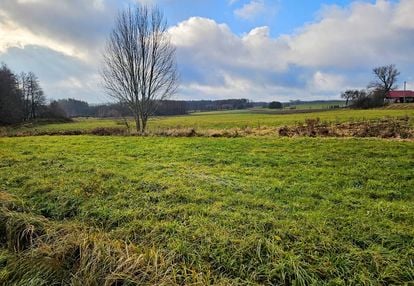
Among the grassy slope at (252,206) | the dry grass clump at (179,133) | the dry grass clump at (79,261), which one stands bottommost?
the dry grass clump at (79,261)

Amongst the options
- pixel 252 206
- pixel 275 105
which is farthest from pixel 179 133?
pixel 275 105

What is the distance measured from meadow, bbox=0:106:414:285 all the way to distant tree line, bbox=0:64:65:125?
5890cm

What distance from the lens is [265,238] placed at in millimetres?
4152

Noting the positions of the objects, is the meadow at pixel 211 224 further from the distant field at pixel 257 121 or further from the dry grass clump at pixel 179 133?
the distant field at pixel 257 121

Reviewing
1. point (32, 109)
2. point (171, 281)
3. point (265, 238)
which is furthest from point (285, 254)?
point (32, 109)

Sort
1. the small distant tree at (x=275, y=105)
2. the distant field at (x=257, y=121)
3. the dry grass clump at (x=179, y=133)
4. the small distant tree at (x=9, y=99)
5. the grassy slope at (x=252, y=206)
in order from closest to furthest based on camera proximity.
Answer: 1. the grassy slope at (x=252, y=206)
2. the dry grass clump at (x=179, y=133)
3. the distant field at (x=257, y=121)
4. the small distant tree at (x=9, y=99)
5. the small distant tree at (x=275, y=105)

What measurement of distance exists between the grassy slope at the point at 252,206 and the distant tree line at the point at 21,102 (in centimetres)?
5700

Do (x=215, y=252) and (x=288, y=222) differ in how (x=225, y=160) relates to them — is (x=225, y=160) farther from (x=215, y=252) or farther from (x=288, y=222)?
(x=215, y=252)

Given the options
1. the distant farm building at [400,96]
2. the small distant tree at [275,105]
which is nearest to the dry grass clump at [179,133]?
the distant farm building at [400,96]

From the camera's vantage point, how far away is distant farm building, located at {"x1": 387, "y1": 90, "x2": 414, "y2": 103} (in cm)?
7924

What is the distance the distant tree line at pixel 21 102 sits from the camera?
57578 mm

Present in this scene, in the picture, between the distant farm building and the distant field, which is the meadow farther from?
the distant farm building

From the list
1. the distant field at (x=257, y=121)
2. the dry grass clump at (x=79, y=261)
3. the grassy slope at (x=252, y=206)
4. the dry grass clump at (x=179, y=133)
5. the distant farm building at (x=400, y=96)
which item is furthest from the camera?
the distant farm building at (x=400, y=96)

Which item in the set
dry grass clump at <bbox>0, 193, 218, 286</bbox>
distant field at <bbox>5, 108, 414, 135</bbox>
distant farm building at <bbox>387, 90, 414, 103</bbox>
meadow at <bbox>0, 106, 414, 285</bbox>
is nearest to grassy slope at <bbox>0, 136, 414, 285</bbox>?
meadow at <bbox>0, 106, 414, 285</bbox>
